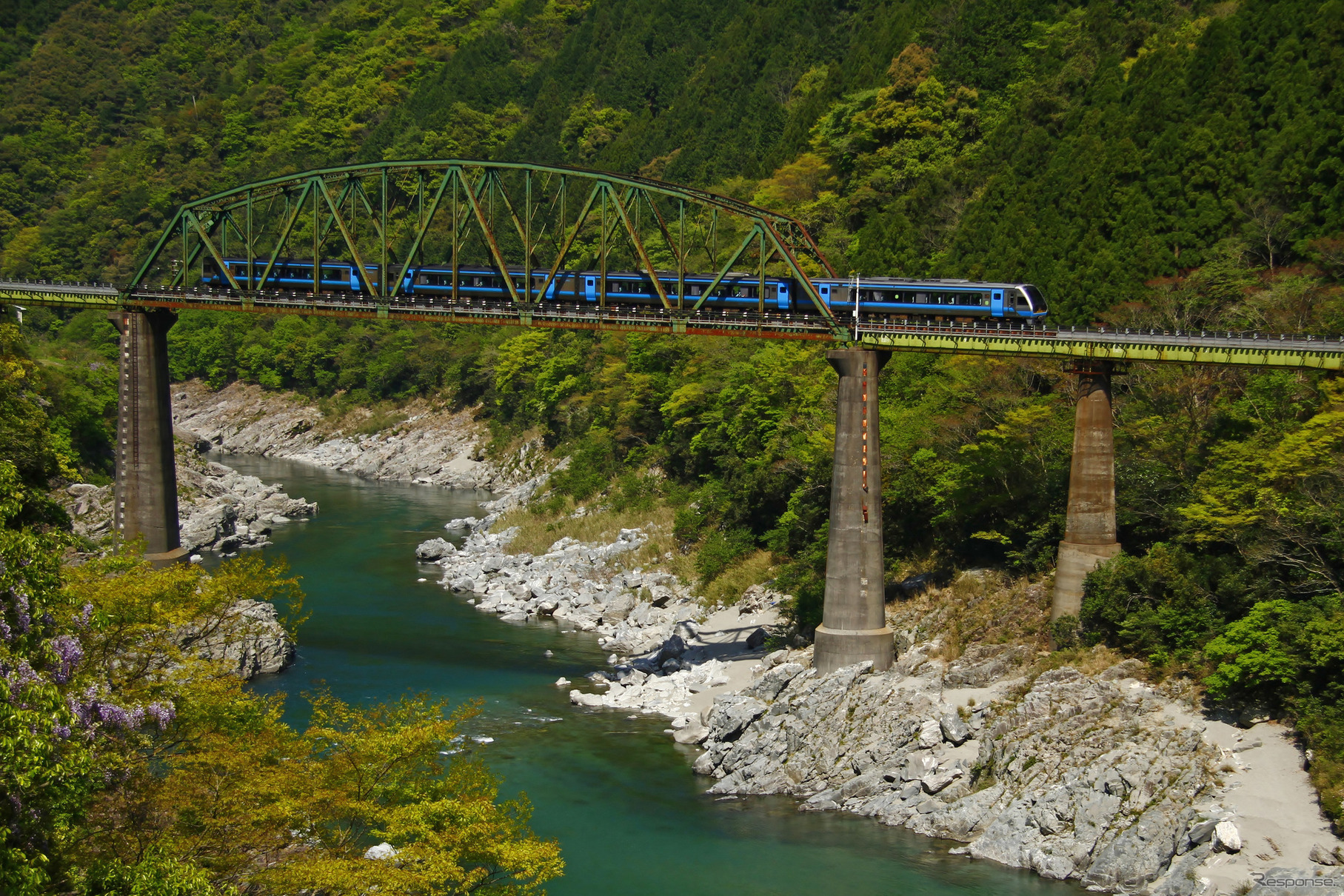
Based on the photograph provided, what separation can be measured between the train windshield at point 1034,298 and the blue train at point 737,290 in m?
0.04

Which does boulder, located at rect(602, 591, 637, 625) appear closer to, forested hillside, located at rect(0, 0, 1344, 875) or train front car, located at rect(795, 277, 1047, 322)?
forested hillside, located at rect(0, 0, 1344, 875)

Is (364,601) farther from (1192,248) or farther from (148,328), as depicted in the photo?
(1192,248)

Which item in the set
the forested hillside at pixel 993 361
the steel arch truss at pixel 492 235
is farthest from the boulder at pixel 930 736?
the steel arch truss at pixel 492 235

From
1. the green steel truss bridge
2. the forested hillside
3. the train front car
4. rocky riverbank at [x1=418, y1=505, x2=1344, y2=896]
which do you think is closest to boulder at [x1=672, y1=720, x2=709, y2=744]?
rocky riverbank at [x1=418, y1=505, x2=1344, y2=896]

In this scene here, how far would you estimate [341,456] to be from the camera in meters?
105

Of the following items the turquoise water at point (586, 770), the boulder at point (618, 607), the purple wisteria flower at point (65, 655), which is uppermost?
the purple wisteria flower at point (65, 655)

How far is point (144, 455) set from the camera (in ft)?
152

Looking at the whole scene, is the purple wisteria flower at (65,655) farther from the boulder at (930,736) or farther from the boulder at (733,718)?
the boulder at (930,736)

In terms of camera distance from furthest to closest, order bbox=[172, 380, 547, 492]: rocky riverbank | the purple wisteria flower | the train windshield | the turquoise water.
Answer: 1. bbox=[172, 380, 547, 492]: rocky riverbank
2. the train windshield
3. the turquoise water
4. the purple wisteria flower

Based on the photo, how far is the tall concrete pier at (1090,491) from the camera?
126 ft

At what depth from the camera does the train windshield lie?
47.2m

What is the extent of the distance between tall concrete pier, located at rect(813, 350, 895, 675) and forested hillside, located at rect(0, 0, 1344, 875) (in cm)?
519

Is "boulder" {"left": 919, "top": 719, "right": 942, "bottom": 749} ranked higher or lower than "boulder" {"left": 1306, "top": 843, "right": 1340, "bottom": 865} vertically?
lower

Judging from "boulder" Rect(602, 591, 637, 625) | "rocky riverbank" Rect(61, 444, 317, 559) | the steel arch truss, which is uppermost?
the steel arch truss
